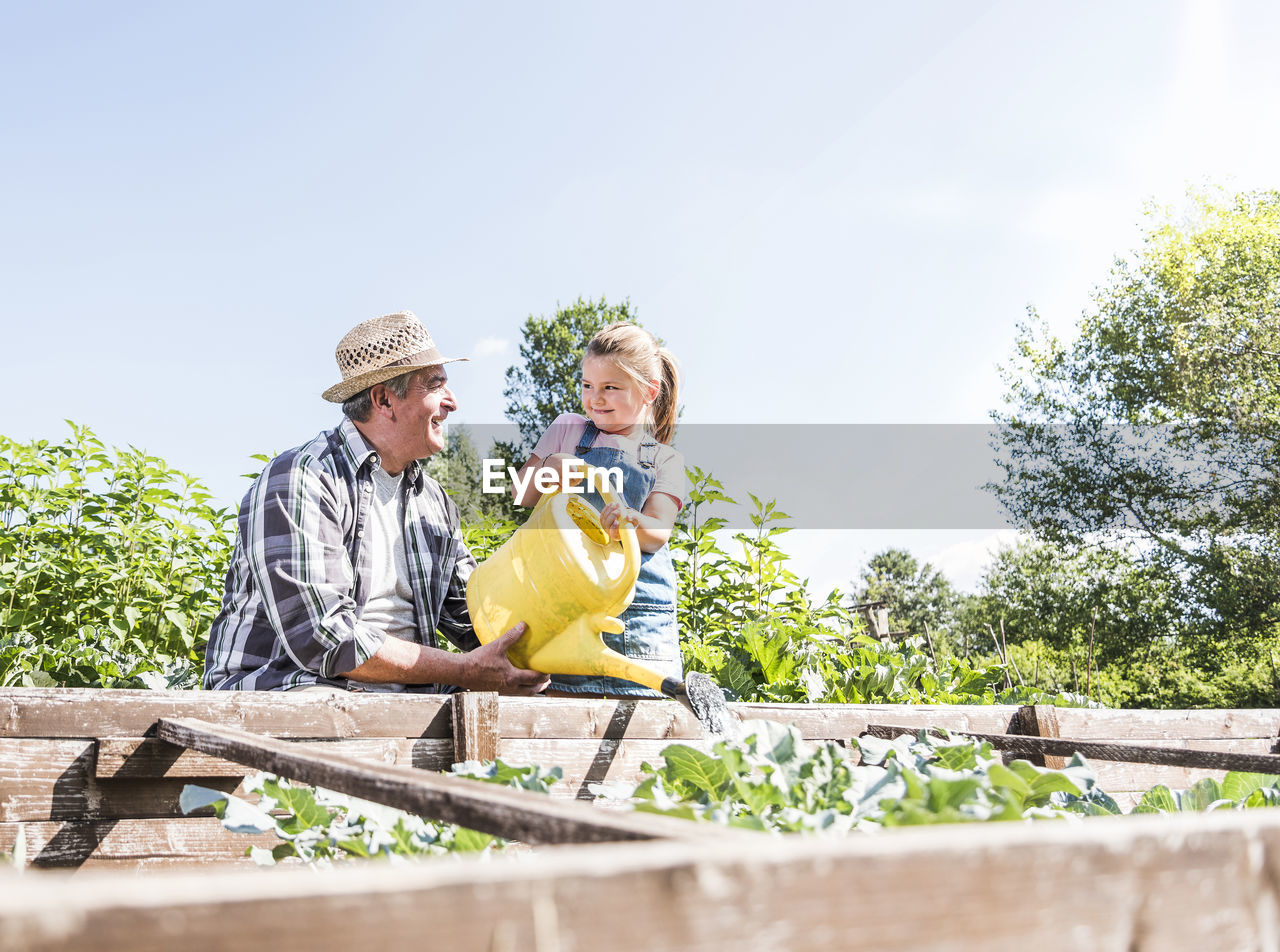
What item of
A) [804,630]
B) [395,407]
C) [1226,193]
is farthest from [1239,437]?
[395,407]

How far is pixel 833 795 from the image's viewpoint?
37.4 inches

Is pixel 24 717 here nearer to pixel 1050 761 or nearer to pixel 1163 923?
pixel 1163 923

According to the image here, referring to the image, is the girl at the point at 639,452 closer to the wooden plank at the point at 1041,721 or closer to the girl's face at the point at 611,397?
the girl's face at the point at 611,397

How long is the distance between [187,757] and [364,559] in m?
0.92

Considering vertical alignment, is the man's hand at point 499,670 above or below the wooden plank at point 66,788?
above

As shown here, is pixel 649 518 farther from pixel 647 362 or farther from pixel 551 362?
pixel 551 362

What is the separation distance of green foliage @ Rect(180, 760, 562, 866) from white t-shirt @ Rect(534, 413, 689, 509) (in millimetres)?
1496

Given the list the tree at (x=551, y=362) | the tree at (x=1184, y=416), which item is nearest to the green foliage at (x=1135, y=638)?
the tree at (x=1184, y=416)

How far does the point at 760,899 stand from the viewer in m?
0.39

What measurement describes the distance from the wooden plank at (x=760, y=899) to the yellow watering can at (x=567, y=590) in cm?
139

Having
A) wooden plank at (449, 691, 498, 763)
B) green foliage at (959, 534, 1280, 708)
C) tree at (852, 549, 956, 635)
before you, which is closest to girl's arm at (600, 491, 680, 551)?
wooden plank at (449, 691, 498, 763)

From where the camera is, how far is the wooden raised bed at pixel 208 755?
1249mm

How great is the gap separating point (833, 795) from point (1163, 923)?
1.70ft

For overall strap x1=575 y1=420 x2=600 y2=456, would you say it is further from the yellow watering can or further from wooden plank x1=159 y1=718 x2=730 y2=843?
wooden plank x1=159 y1=718 x2=730 y2=843
